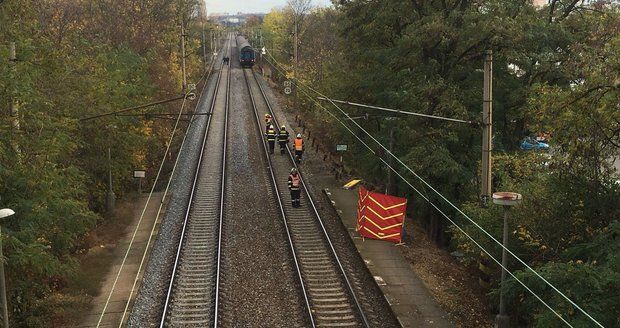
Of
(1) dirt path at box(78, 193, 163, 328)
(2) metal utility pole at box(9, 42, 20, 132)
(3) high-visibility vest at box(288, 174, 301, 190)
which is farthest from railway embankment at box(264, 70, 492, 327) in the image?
(2) metal utility pole at box(9, 42, 20, 132)

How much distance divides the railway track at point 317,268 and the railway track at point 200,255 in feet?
8.30

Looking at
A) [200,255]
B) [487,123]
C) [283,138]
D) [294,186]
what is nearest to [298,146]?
[283,138]

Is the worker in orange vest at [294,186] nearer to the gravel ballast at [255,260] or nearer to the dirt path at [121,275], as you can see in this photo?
the gravel ballast at [255,260]

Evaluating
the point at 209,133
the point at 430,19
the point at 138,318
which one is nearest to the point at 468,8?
the point at 430,19

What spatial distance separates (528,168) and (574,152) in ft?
16.8

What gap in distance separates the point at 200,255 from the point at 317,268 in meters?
4.00

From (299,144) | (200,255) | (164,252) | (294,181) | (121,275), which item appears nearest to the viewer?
(121,275)

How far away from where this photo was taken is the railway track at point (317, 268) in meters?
14.4

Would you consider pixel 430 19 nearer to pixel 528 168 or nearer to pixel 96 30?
pixel 528 168

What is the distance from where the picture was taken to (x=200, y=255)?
1866cm

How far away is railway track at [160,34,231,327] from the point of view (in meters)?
14.6

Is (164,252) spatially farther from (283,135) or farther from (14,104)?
(283,135)

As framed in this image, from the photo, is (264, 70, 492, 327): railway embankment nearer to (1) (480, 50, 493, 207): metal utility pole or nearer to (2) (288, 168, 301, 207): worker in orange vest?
(2) (288, 168, 301, 207): worker in orange vest

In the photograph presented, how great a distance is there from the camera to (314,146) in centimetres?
3738
